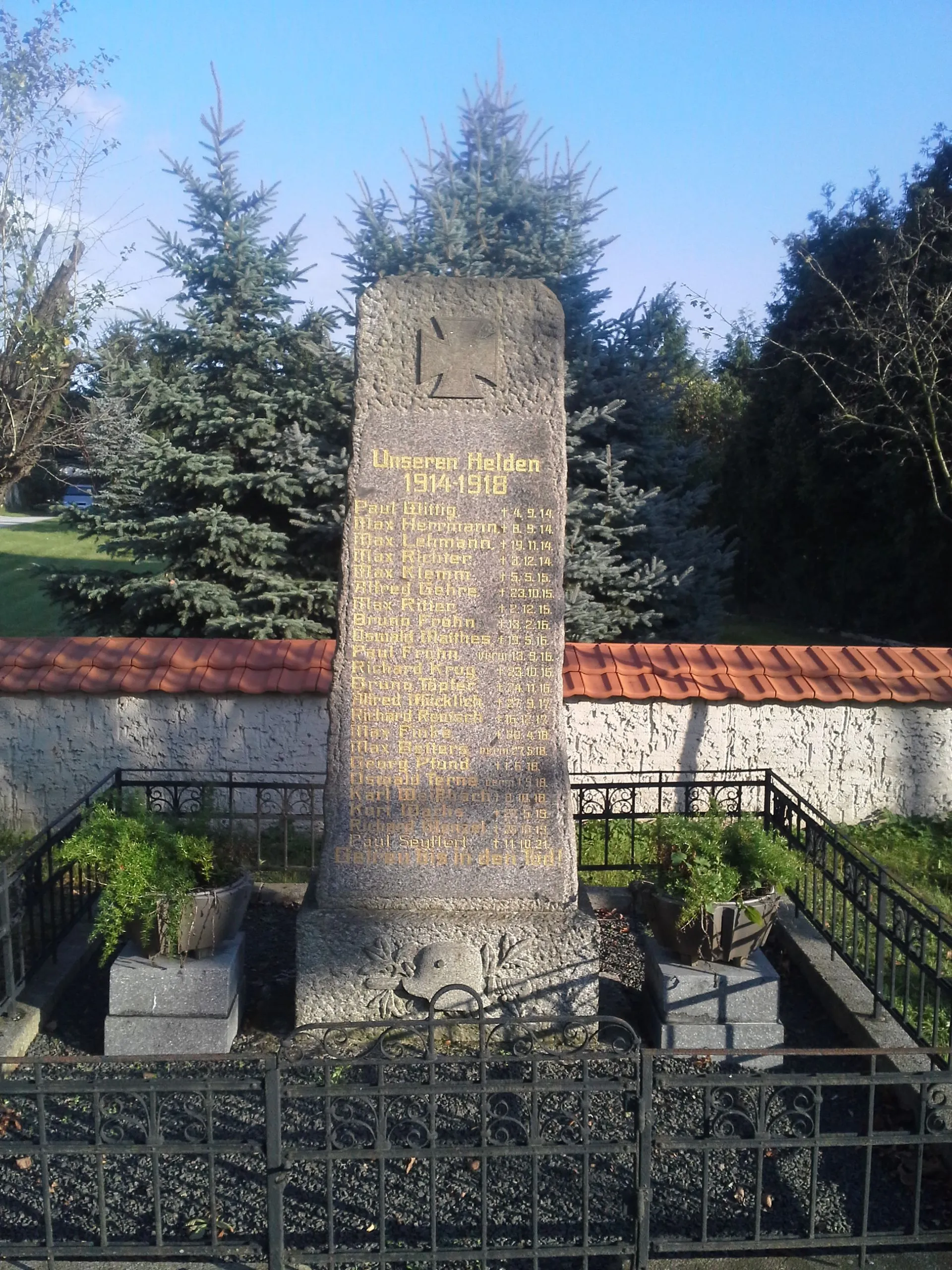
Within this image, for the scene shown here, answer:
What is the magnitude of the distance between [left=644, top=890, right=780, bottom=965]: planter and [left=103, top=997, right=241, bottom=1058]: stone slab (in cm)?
190

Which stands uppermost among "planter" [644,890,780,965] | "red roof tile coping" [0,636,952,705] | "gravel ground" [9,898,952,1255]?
"red roof tile coping" [0,636,952,705]

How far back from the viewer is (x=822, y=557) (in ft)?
61.9

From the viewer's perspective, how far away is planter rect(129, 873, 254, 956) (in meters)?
4.15

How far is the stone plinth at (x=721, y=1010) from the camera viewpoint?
414 cm

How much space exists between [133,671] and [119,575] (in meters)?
4.08

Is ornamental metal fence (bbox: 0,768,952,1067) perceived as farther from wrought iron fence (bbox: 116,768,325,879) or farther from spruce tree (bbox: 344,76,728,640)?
spruce tree (bbox: 344,76,728,640)

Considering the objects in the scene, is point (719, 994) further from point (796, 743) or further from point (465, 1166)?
point (796, 743)

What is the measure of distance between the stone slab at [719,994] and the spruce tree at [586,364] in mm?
6052

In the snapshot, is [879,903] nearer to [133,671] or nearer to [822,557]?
[133,671]

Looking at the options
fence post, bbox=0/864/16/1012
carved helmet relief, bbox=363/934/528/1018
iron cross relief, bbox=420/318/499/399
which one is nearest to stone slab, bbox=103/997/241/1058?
fence post, bbox=0/864/16/1012

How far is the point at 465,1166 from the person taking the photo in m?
3.45

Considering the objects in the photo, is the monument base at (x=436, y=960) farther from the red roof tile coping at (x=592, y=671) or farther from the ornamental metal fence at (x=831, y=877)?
the red roof tile coping at (x=592, y=671)

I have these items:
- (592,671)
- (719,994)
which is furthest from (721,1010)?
(592,671)

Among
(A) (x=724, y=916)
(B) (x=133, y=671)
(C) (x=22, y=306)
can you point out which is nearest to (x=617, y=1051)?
(A) (x=724, y=916)
